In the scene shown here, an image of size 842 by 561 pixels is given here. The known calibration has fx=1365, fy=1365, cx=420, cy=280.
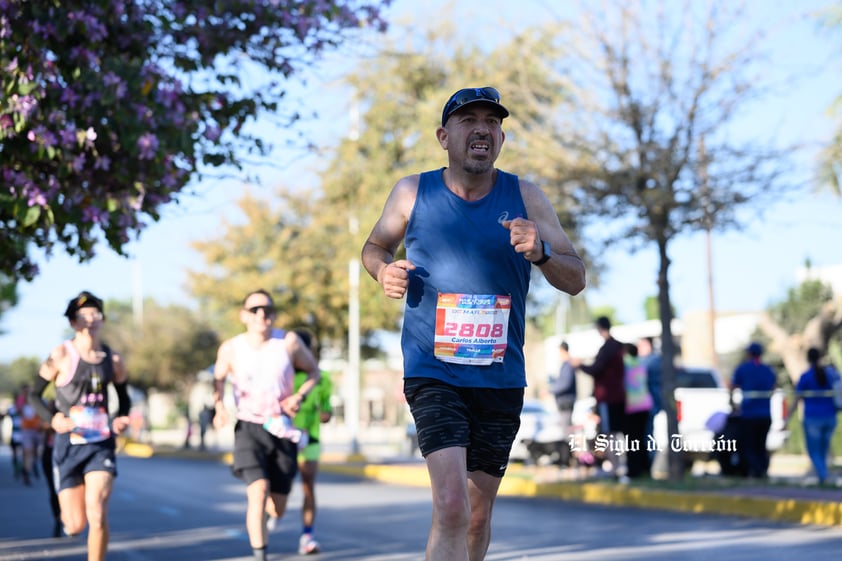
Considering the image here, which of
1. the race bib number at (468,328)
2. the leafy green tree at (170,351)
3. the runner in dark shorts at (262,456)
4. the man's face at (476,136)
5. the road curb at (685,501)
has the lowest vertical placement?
the road curb at (685,501)

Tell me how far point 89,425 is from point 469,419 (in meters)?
3.77

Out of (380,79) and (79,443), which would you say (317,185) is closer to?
(380,79)

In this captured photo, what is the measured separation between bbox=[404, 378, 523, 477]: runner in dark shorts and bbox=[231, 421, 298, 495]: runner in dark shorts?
3.81 metres

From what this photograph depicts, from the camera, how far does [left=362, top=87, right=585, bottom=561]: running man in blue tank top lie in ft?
16.7

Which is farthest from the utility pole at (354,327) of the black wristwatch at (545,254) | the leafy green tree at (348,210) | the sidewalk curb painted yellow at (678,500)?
the black wristwatch at (545,254)

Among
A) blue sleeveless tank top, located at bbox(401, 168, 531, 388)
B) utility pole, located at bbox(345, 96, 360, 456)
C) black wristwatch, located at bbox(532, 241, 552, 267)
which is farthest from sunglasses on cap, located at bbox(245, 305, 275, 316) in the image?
utility pole, located at bbox(345, 96, 360, 456)

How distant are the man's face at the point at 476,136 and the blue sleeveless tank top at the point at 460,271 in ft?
0.48

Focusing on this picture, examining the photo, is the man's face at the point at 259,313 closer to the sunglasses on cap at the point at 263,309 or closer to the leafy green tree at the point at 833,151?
the sunglasses on cap at the point at 263,309

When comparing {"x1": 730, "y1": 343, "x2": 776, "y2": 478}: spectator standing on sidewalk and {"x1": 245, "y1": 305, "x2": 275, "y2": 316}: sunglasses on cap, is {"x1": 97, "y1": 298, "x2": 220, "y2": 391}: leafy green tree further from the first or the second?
{"x1": 245, "y1": 305, "x2": 275, "y2": 316}: sunglasses on cap

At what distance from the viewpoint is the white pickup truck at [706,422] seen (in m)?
17.5

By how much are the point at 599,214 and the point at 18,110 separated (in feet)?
30.2

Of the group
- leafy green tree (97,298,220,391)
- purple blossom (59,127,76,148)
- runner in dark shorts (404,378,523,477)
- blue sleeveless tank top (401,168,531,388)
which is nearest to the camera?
runner in dark shorts (404,378,523,477)

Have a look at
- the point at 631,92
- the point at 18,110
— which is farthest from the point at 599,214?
the point at 18,110

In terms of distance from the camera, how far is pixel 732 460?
1739cm
